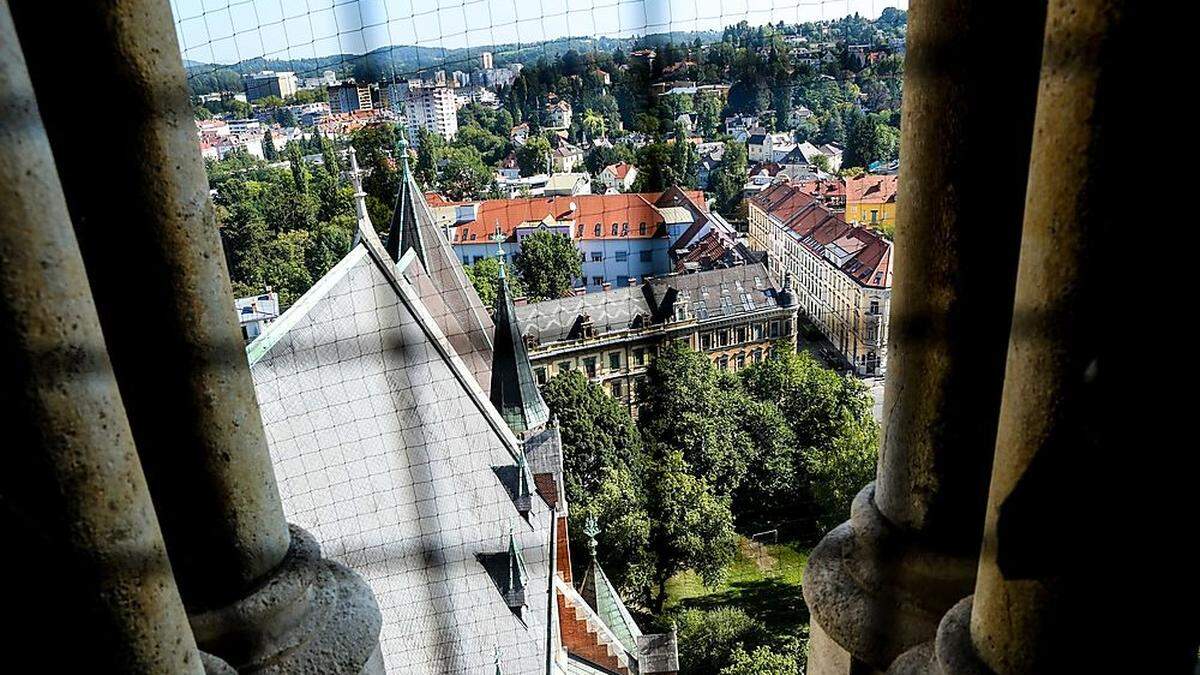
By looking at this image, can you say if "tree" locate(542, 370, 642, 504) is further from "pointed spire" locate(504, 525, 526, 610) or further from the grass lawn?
"pointed spire" locate(504, 525, 526, 610)

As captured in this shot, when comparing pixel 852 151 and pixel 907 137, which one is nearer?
pixel 907 137

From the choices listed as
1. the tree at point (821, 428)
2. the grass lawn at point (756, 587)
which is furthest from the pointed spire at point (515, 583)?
the grass lawn at point (756, 587)

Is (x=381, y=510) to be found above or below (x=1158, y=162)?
below

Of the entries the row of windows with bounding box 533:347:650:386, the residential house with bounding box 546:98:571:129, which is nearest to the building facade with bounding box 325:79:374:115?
the residential house with bounding box 546:98:571:129

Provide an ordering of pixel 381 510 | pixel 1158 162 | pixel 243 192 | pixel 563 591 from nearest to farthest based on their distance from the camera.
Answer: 1. pixel 1158 162
2. pixel 381 510
3. pixel 243 192
4. pixel 563 591

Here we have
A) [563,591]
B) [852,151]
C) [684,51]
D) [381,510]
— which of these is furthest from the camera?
[563,591]

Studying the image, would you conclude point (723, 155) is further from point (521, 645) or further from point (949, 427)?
point (949, 427)

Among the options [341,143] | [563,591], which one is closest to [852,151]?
[341,143]
